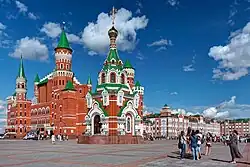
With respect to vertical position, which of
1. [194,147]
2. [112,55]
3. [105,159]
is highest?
[112,55]

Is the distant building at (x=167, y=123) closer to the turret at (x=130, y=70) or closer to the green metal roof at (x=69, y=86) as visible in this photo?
the turret at (x=130, y=70)

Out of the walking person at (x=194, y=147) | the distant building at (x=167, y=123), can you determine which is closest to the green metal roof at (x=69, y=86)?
the distant building at (x=167, y=123)

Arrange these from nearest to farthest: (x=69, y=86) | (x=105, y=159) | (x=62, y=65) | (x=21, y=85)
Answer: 1. (x=105, y=159)
2. (x=69, y=86)
3. (x=62, y=65)
4. (x=21, y=85)

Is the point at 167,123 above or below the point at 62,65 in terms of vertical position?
below

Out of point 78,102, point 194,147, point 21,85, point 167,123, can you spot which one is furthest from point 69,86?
point 194,147

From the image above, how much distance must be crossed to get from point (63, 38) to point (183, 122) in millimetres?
75617

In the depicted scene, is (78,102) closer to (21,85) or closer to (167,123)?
(21,85)

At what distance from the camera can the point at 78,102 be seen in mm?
84000

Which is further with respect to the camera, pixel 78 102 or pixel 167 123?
pixel 167 123

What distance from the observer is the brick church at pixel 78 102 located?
1772 inches

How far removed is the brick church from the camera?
45.0 meters

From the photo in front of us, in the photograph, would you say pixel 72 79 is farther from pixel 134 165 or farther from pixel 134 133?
pixel 134 165

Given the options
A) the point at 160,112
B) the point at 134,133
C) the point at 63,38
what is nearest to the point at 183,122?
the point at 160,112

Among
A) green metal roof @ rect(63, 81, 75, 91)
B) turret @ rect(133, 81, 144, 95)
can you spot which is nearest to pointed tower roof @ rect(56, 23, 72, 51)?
green metal roof @ rect(63, 81, 75, 91)
